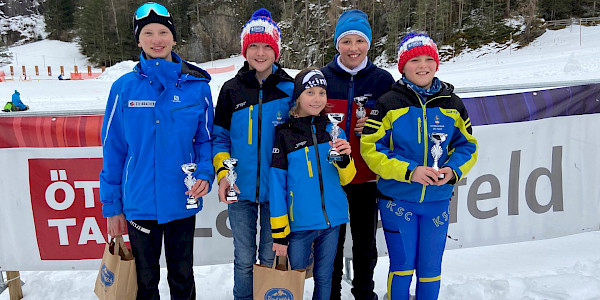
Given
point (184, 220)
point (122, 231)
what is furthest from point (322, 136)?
point (122, 231)

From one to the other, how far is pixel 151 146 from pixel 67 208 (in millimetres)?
1650

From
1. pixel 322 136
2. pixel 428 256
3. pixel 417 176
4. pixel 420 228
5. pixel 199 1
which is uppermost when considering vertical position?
pixel 199 1

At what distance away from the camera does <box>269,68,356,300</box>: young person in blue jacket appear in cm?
254

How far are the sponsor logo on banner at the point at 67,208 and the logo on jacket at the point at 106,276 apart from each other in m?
1.06

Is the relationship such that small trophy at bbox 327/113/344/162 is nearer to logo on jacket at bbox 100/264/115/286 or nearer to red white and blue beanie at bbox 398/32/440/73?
red white and blue beanie at bbox 398/32/440/73

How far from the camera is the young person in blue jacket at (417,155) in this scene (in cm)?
271

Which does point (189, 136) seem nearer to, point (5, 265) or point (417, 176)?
point (417, 176)

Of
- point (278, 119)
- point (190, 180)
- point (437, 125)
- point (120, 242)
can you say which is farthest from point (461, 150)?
point (120, 242)

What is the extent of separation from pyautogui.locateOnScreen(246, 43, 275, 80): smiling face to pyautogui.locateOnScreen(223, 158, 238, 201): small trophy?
0.66 metres

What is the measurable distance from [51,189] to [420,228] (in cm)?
312

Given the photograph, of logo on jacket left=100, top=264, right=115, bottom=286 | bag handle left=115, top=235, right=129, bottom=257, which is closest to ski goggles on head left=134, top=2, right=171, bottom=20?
bag handle left=115, top=235, right=129, bottom=257

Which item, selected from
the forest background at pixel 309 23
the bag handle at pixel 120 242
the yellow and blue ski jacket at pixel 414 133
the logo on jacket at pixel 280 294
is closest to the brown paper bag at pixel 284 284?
the logo on jacket at pixel 280 294

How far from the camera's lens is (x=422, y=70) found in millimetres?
2771

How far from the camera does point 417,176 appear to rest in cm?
260
